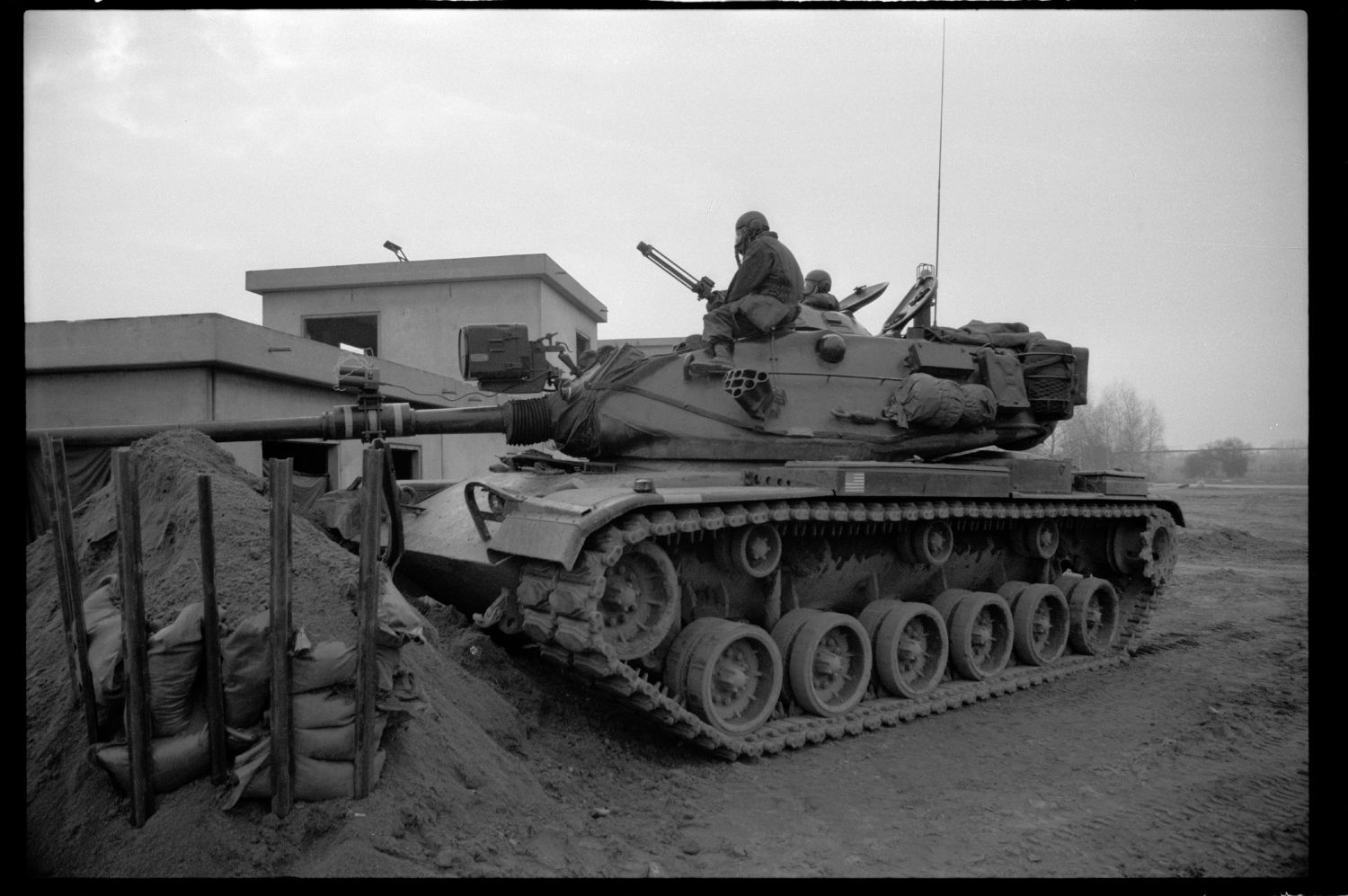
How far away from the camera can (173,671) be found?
13.2 ft

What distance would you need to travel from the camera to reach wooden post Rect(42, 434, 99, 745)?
414cm

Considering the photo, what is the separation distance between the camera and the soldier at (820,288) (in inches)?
362

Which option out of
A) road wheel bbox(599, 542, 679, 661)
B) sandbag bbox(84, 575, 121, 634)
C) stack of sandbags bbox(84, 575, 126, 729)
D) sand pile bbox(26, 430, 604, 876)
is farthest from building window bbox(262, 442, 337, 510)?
stack of sandbags bbox(84, 575, 126, 729)

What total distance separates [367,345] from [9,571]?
66.5 feet

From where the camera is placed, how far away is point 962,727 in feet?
24.0

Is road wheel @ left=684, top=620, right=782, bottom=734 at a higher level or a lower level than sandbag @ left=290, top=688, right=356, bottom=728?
lower

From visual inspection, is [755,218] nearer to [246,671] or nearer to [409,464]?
[246,671]

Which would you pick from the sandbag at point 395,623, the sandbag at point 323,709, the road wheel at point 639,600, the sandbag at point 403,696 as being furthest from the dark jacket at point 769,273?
the sandbag at point 323,709

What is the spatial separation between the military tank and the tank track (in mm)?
20

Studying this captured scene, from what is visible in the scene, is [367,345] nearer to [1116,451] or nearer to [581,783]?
[581,783]

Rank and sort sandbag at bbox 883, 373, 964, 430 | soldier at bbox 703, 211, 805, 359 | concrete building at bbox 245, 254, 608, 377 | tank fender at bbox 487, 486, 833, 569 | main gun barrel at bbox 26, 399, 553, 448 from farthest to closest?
1. concrete building at bbox 245, 254, 608, 377
2. sandbag at bbox 883, 373, 964, 430
3. soldier at bbox 703, 211, 805, 359
4. main gun barrel at bbox 26, 399, 553, 448
5. tank fender at bbox 487, 486, 833, 569

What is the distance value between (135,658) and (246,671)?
450 mm

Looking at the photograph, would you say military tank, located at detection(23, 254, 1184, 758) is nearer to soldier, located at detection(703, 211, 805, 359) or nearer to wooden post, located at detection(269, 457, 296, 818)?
soldier, located at detection(703, 211, 805, 359)

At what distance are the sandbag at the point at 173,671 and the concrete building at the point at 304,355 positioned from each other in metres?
1.97
